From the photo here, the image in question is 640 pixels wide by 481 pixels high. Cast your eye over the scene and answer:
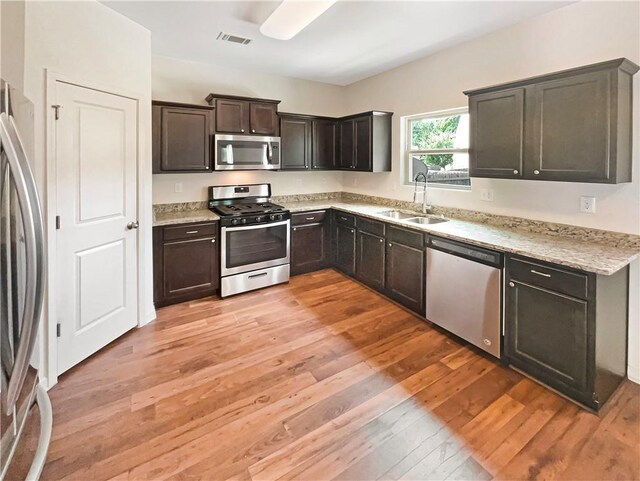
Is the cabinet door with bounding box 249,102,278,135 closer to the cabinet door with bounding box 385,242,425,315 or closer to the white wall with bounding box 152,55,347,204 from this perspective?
the white wall with bounding box 152,55,347,204

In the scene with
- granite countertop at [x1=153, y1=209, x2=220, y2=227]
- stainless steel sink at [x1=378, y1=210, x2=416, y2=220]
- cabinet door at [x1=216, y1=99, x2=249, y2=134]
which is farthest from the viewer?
stainless steel sink at [x1=378, y1=210, x2=416, y2=220]

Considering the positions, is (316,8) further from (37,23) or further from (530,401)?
(530,401)

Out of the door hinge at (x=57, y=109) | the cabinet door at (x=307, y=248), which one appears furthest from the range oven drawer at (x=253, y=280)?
the door hinge at (x=57, y=109)

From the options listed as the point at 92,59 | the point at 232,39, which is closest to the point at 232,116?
the point at 232,39

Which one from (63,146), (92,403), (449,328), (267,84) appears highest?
(267,84)

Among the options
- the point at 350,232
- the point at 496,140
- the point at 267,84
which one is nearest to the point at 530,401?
the point at 496,140

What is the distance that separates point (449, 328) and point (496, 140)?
5.34 ft

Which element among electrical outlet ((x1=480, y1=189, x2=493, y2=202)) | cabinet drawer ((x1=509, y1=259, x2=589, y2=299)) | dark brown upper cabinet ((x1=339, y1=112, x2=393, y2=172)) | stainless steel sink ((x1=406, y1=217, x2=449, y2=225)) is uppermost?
dark brown upper cabinet ((x1=339, y1=112, x2=393, y2=172))

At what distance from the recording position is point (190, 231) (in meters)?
3.66

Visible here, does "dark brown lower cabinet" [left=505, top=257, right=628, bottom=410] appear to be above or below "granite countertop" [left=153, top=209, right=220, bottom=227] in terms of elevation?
below

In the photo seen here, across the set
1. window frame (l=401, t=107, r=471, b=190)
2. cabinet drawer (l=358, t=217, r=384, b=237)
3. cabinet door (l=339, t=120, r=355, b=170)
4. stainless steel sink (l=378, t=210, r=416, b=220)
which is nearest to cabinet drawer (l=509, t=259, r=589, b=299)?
window frame (l=401, t=107, r=471, b=190)

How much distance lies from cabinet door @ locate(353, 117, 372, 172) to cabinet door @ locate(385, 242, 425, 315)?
1322mm

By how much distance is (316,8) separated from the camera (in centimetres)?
233

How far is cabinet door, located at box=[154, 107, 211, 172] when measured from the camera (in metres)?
3.65
